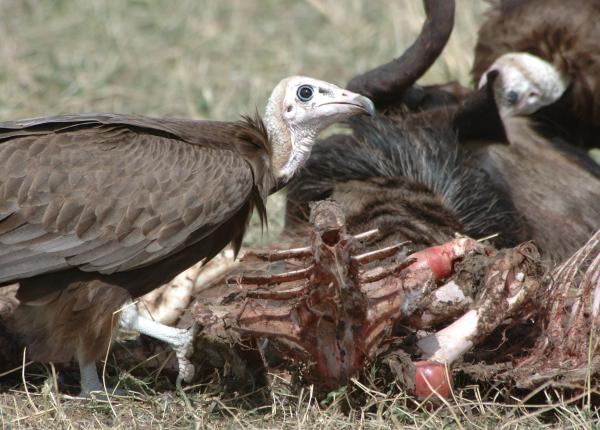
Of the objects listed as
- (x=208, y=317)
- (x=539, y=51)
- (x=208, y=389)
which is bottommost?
(x=208, y=389)

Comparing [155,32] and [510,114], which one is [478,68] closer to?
[510,114]

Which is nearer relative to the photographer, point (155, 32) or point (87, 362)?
point (87, 362)

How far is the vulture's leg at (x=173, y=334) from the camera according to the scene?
12.4 feet

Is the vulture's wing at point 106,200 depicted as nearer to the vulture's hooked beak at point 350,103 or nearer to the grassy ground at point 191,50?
the vulture's hooked beak at point 350,103

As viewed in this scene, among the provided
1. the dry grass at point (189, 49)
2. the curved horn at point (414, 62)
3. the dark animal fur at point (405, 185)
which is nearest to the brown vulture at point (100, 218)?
the dark animal fur at point (405, 185)

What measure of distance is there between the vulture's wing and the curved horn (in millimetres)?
1375

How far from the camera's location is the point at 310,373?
346cm

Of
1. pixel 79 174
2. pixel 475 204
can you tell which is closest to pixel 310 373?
pixel 79 174

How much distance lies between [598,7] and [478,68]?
657 millimetres

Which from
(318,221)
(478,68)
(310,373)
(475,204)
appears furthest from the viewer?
(478,68)

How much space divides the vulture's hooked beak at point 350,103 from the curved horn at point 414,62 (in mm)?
920

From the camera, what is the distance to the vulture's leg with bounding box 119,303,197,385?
12.4ft

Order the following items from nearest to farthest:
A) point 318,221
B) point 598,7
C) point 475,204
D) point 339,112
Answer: point 318,221, point 339,112, point 475,204, point 598,7

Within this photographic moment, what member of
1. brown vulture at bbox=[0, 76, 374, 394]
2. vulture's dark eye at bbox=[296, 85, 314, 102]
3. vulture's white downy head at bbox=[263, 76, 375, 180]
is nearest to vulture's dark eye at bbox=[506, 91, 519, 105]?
vulture's white downy head at bbox=[263, 76, 375, 180]
